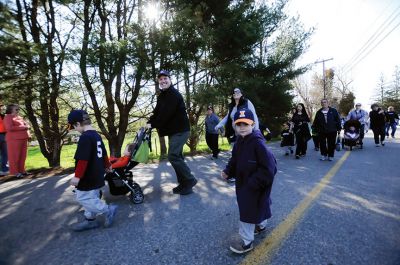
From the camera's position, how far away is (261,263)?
2998 mm

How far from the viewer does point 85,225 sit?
403cm

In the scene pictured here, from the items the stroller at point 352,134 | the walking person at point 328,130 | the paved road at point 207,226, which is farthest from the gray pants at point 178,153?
the stroller at point 352,134

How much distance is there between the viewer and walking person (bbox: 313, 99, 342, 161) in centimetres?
939

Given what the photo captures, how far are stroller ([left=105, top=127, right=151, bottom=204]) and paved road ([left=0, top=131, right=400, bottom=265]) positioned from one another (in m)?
0.20

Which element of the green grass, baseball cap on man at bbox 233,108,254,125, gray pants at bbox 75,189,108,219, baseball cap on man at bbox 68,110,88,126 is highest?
baseball cap on man at bbox 68,110,88,126

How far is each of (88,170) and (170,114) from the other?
6.04 ft

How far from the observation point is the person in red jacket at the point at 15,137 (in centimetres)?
748

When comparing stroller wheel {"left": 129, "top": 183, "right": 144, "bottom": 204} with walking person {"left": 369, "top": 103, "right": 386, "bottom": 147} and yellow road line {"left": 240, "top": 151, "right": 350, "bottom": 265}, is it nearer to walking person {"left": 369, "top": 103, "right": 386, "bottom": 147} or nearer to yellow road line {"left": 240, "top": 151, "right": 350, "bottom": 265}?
yellow road line {"left": 240, "top": 151, "right": 350, "bottom": 265}

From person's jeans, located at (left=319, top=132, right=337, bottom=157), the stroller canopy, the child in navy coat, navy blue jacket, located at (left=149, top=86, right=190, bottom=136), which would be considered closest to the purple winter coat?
the child in navy coat

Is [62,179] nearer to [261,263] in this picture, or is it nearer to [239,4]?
[261,263]

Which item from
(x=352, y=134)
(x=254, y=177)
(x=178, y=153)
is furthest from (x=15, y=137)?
(x=352, y=134)

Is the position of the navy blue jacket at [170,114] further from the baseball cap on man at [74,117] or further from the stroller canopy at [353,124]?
the stroller canopy at [353,124]

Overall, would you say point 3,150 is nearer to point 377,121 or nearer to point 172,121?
point 172,121

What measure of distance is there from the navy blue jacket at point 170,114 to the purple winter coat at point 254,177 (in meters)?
2.21
